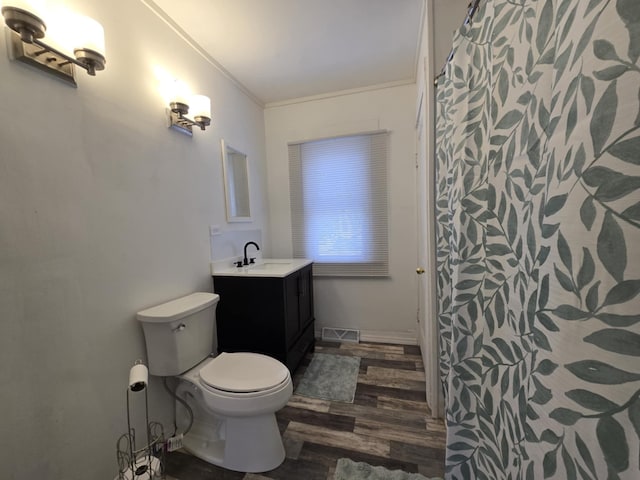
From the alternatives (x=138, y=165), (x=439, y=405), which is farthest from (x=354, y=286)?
(x=138, y=165)

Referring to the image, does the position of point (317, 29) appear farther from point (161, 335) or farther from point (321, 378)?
point (321, 378)

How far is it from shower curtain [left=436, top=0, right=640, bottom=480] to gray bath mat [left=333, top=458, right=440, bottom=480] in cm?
33

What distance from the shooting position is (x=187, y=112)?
1.50 metres

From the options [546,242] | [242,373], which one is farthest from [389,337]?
[546,242]

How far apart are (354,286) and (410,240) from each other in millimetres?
716

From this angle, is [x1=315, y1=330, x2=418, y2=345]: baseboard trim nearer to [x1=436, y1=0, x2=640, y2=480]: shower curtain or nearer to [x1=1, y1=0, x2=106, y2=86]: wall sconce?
[x1=436, y1=0, x2=640, y2=480]: shower curtain

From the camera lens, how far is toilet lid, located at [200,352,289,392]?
4.02 feet

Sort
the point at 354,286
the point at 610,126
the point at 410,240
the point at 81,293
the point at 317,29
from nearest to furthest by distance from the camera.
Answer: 1. the point at 610,126
2. the point at 81,293
3. the point at 317,29
4. the point at 410,240
5. the point at 354,286

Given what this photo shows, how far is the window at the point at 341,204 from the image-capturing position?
246 cm

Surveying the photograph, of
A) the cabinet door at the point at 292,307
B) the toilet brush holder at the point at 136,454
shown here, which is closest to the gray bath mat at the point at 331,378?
the cabinet door at the point at 292,307

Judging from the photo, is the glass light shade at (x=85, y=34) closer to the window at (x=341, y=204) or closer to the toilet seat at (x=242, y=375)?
the toilet seat at (x=242, y=375)

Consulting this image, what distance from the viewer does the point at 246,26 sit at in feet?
5.25

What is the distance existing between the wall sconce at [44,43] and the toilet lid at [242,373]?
1431 millimetres

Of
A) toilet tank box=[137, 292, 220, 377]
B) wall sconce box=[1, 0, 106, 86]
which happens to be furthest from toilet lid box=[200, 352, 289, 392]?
wall sconce box=[1, 0, 106, 86]
